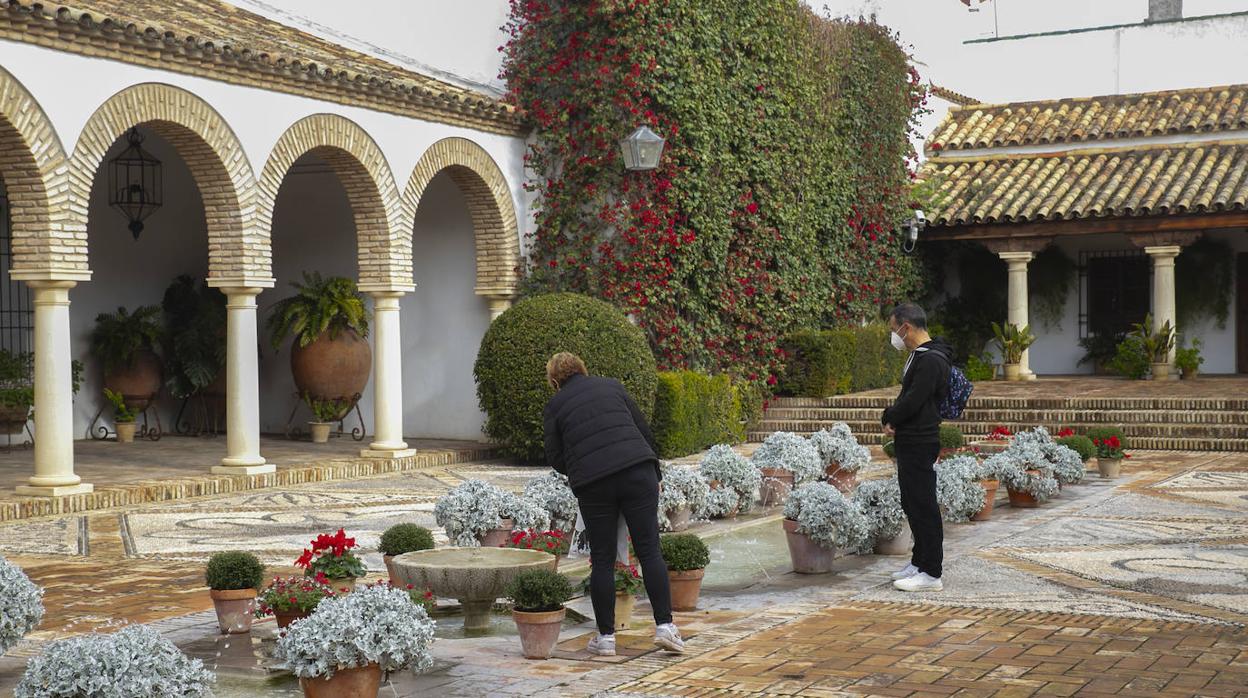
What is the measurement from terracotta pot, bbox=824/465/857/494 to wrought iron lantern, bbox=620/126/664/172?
4194 millimetres

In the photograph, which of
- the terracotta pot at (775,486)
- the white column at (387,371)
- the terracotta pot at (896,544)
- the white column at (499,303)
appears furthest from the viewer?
the white column at (499,303)

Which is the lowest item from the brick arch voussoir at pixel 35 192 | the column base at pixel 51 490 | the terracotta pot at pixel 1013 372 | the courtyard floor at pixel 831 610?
the courtyard floor at pixel 831 610

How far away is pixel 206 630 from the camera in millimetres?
6926

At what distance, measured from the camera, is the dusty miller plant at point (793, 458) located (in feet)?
37.9

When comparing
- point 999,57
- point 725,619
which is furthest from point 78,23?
point 999,57

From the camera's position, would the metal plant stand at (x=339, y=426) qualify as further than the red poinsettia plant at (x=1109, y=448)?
Yes

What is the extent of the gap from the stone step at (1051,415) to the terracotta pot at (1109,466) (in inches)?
156

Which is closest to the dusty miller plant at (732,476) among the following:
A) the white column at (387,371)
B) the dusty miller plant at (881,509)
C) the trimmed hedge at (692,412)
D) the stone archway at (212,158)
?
the dusty miller plant at (881,509)

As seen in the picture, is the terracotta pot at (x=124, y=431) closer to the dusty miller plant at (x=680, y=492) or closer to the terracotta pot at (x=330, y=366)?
the terracotta pot at (x=330, y=366)

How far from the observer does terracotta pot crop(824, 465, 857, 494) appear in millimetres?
12453

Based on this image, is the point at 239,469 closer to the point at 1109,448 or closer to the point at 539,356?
the point at 539,356

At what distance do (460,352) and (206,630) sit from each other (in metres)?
10.9

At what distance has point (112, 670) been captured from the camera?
490cm

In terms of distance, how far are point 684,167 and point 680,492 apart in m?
7.29
